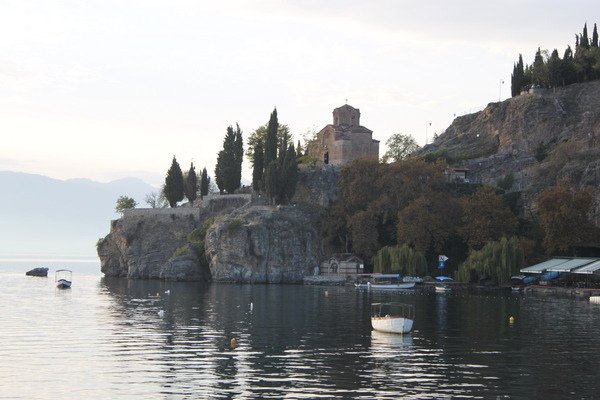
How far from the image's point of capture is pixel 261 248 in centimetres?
13862

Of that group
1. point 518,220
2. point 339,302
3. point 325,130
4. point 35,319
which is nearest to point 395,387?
point 35,319

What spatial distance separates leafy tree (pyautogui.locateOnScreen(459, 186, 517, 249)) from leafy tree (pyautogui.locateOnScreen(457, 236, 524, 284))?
5060 mm

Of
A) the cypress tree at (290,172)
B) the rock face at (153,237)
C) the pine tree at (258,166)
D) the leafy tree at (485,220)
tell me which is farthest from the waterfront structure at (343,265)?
the rock face at (153,237)

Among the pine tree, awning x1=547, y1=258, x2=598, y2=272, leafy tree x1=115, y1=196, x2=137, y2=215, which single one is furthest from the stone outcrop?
leafy tree x1=115, y1=196, x2=137, y2=215

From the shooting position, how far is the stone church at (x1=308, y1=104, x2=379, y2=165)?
16575cm

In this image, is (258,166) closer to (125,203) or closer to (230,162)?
(230,162)

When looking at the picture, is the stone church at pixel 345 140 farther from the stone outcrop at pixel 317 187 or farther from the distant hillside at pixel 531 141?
the stone outcrop at pixel 317 187

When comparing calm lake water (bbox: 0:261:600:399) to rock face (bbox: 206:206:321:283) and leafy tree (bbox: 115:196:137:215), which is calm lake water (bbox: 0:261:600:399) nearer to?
rock face (bbox: 206:206:321:283)

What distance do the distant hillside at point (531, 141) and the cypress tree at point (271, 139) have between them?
28.8 metres

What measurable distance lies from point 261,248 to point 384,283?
70.8ft

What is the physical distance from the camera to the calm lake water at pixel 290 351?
43625 millimetres

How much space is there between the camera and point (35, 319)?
75.5m

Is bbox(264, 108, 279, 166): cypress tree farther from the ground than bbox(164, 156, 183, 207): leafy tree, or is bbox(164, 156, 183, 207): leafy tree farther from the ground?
bbox(264, 108, 279, 166): cypress tree

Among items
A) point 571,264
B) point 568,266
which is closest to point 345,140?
point 571,264
